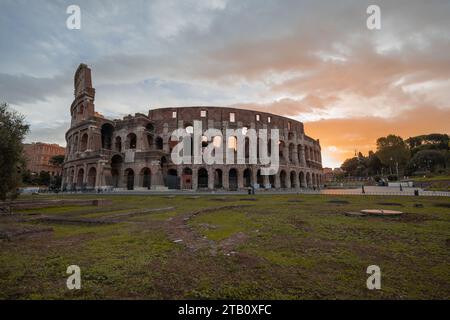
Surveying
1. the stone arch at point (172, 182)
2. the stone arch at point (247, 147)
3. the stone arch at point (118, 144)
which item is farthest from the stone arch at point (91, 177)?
the stone arch at point (247, 147)

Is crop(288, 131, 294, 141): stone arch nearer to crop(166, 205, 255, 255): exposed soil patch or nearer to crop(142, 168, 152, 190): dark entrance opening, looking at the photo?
crop(142, 168, 152, 190): dark entrance opening

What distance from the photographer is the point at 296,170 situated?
157ft

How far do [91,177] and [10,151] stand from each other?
1173 inches

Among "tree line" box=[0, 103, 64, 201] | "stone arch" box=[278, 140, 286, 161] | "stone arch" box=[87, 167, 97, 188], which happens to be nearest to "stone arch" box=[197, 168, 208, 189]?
"stone arch" box=[278, 140, 286, 161]

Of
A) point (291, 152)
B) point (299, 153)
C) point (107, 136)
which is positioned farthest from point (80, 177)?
point (299, 153)

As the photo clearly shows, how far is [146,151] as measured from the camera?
37.1 m

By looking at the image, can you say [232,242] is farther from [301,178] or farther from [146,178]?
[301,178]

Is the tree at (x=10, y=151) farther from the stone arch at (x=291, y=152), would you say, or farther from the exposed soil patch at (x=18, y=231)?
the stone arch at (x=291, y=152)

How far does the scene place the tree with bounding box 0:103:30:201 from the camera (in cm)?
1077

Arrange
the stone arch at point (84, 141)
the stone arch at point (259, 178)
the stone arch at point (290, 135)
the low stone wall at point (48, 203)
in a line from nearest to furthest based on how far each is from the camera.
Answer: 1. the low stone wall at point (48, 203)
2. the stone arch at point (84, 141)
3. the stone arch at point (259, 178)
4. the stone arch at point (290, 135)

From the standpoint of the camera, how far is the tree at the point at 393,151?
63.8 meters

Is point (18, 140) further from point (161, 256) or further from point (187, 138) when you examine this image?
point (187, 138)

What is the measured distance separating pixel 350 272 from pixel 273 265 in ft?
4.24

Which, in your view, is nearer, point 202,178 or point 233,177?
point 202,178
